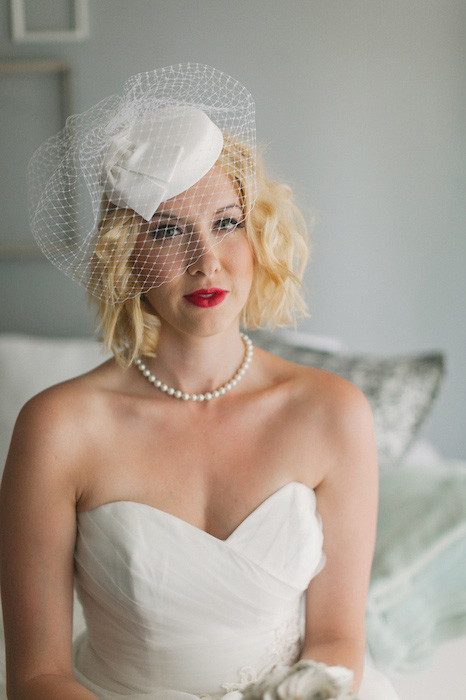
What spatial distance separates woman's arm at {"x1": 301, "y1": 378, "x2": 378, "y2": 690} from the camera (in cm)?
121

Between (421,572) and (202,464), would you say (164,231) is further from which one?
(421,572)

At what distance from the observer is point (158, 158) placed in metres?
1.06

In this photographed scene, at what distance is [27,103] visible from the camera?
94.9 inches

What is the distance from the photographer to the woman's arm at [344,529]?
A: 121cm

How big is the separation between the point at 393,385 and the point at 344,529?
2.79 ft

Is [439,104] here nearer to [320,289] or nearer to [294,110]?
[294,110]

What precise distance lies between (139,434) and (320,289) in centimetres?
147

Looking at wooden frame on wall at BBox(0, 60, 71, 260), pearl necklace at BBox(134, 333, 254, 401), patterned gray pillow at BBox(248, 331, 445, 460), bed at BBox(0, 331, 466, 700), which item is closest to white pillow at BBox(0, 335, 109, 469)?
bed at BBox(0, 331, 466, 700)

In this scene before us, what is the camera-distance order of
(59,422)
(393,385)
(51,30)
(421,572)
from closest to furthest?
1. (59,422)
2. (421,572)
3. (393,385)
4. (51,30)

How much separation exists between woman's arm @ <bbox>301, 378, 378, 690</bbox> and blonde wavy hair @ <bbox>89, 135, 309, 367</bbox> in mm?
244

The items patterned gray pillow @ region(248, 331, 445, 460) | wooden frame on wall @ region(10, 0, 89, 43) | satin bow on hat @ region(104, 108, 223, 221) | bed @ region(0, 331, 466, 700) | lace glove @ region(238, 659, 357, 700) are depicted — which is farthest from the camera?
wooden frame on wall @ region(10, 0, 89, 43)

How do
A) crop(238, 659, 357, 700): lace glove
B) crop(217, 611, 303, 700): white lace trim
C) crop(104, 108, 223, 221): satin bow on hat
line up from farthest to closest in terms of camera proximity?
crop(217, 611, 303, 700): white lace trim → crop(104, 108, 223, 221): satin bow on hat → crop(238, 659, 357, 700): lace glove

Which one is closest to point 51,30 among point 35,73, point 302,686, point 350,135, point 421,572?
point 35,73

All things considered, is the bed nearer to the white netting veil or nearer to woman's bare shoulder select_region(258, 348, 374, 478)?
the white netting veil
